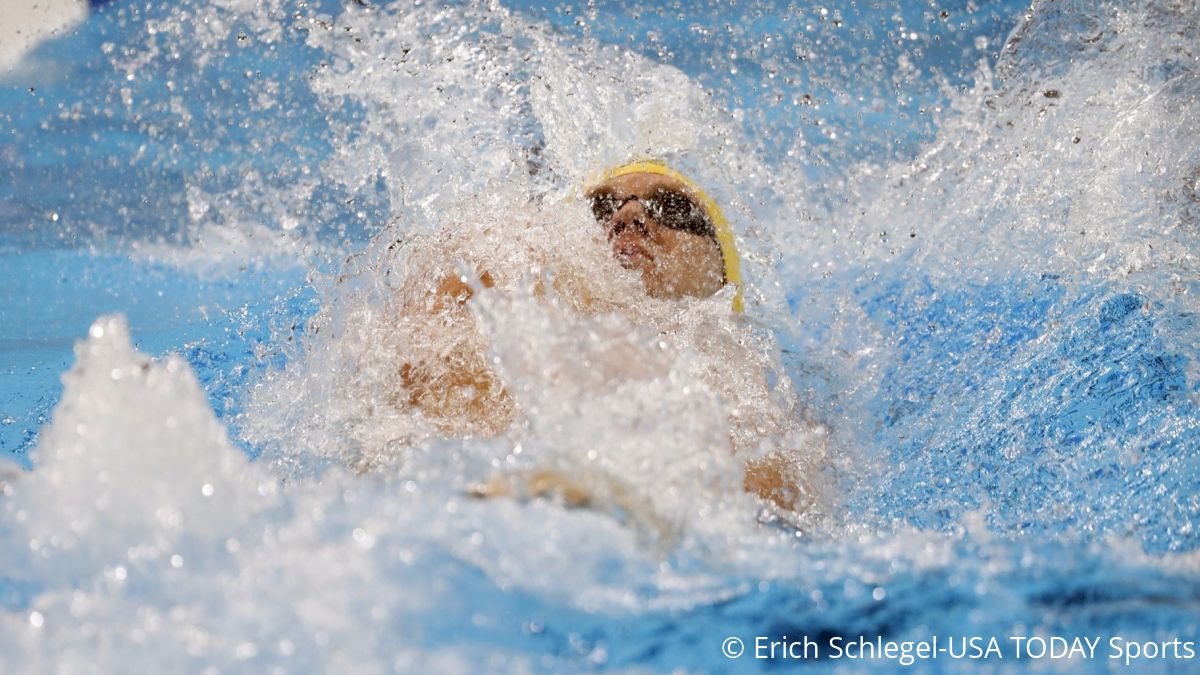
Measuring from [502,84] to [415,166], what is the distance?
435 millimetres

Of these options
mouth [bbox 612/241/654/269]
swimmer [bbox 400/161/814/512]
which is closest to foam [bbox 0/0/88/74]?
swimmer [bbox 400/161/814/512]

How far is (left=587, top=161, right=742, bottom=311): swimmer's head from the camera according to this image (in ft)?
9.09

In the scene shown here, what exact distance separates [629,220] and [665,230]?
0.11 metres

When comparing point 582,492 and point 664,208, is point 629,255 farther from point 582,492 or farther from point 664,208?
point 582,492

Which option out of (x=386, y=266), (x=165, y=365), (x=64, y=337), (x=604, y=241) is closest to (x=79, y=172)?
(x=64, y=337)

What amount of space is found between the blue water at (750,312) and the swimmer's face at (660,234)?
1.07 feet

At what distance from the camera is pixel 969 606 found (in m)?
1.24

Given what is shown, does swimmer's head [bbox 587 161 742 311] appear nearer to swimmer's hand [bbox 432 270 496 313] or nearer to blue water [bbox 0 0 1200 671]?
blue water [bbox 0 0 1200 671]

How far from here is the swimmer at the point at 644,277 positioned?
7.79 ft

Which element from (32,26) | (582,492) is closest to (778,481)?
(582,492)

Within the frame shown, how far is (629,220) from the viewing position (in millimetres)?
2777

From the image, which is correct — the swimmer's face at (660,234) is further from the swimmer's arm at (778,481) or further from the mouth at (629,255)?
the swimmer's arm at (778,481)

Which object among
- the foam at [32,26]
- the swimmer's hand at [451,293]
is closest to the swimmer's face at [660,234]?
the swimmer's hand at [451,293]

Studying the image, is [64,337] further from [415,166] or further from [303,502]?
[303,502]
